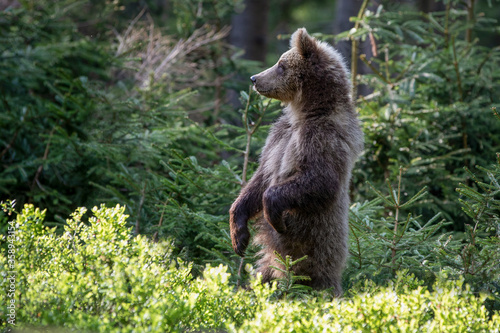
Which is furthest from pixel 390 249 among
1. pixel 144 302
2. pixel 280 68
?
pixel 144 302

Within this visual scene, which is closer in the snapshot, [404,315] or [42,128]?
[404,315]

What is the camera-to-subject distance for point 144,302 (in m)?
2.41

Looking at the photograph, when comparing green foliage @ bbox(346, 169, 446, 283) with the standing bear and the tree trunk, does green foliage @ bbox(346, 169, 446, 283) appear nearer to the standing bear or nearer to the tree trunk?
the standing bear

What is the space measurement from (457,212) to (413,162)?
30.1 inches

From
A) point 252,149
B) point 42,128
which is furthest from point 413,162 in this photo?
point 42,128

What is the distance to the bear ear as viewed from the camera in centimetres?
392

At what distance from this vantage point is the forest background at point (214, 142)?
14.0 feet

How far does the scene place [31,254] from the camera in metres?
2.93

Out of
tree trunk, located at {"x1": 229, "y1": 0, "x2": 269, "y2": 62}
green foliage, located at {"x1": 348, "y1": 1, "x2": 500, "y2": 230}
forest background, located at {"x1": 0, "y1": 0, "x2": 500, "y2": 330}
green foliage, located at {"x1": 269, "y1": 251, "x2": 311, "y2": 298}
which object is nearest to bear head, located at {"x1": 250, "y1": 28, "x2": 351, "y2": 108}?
forest background, located at {"x1": 0, "y1": 0, "x2": 500, "y2": 330}

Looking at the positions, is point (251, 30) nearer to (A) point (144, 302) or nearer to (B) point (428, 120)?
(B) point (428, 120)

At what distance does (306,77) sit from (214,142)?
1737 millimetres

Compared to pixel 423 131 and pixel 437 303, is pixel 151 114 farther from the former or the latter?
pixel 437 303

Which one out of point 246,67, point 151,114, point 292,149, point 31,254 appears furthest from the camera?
point 246,67

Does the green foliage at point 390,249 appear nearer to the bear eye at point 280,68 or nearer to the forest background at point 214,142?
the forest background at point 214,142
